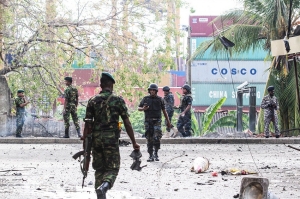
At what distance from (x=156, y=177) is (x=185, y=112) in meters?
9.54

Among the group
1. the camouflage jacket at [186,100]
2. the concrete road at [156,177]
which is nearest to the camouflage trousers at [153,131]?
the concrete road at [156,177]

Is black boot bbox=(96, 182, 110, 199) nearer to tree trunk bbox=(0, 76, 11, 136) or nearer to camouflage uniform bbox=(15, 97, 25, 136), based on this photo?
camouflage uniform bbox=(15, 97, 25, 136)

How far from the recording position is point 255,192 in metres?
6.78

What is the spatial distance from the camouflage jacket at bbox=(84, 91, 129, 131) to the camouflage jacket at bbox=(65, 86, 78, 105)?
12040mm

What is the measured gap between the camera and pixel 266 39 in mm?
24781

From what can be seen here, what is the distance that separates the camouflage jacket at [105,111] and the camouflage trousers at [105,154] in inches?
3.1

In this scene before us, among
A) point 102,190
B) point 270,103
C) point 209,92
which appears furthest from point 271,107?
point 209,92

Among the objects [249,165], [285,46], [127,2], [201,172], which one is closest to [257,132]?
[127,2]

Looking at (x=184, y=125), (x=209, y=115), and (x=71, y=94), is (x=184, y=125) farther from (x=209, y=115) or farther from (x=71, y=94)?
(x=71, y=94)

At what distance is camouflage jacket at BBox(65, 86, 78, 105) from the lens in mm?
18953

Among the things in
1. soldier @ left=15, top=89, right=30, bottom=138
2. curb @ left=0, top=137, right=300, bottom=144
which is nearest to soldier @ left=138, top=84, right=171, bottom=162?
curb @ left=0, top=137, right=300, bottom=144

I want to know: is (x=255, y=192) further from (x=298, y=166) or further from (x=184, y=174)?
(x=298, y=166)

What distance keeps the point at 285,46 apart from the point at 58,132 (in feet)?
48.8

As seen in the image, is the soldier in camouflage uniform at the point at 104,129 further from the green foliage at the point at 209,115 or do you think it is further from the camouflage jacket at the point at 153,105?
the green foliage at the point at 209,115
